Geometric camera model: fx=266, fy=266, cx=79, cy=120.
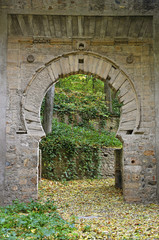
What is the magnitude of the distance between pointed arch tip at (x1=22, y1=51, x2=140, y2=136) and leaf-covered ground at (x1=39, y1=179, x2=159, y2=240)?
1.91m

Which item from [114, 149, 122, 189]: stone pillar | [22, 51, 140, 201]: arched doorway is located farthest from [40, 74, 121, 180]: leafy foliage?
[22, 51, 140, 201]: arched doorway

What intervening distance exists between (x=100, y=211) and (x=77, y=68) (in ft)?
12.1

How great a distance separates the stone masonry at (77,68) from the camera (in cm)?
662

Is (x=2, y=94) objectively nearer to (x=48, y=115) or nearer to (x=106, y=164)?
(x=48, y=115)

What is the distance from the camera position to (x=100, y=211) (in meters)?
6.20

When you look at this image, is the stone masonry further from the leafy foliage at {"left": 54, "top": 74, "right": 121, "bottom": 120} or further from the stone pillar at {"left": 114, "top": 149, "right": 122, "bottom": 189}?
the leafy foliage at {"left": 54, "top": 74, "right": 121, "bottom": 120}

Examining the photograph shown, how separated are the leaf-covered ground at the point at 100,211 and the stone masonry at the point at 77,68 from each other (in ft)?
2.34

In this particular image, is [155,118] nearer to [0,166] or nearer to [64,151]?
[0,166]

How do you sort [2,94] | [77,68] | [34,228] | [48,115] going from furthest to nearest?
[48,115] < [77,68] < [2,94] < [34,228]

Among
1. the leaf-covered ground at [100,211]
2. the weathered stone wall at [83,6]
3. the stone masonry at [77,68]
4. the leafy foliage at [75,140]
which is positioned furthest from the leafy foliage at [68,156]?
the weathered stone wall at [83,6]

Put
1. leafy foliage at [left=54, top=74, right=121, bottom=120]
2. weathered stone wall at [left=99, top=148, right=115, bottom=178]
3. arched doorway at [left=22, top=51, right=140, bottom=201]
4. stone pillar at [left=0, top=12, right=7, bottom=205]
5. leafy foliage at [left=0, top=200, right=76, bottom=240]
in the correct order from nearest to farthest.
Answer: leafy foliage at [left=0, top=200, right=76, bottom=240], stone pillar at [left=0, top=12, right=7, bottom=205], arched doorway at [left=22, top=51, right=140, bottom=201], weathered stone wall at [left=99, top=148, right=115, bottom=178], leafy foliage at [left=54, top=74, right=121, bottom=120]

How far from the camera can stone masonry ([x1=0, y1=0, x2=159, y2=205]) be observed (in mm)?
6625

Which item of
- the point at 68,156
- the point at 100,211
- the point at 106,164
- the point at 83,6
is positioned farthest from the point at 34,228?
the point at 106,164

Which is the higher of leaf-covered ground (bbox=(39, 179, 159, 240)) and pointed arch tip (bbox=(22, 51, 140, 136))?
pointed arch tip (bbox=(22, 51, 140, 136))
